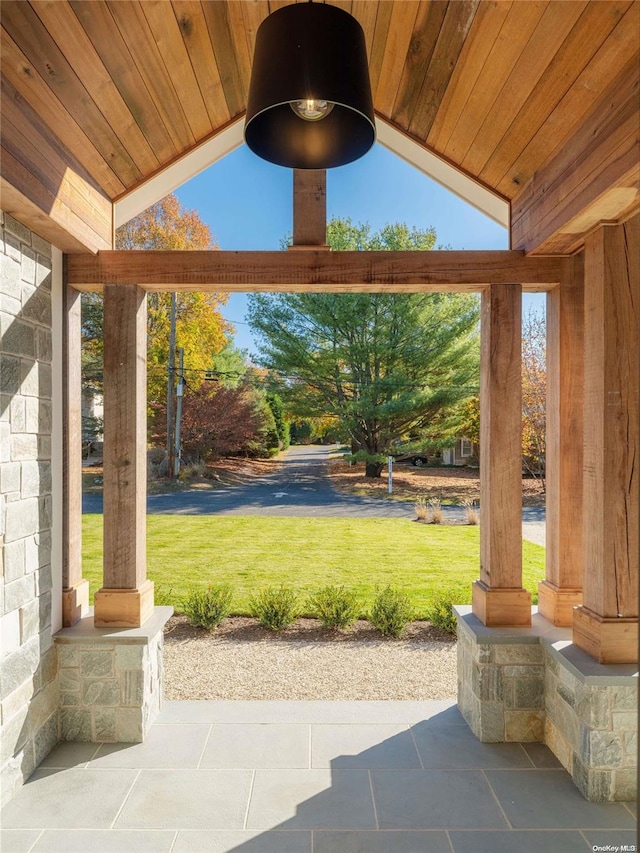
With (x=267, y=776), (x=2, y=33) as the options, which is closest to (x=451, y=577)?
(x=267, y=776)

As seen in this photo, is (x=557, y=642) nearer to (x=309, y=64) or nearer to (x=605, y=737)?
(x=605, y=737)

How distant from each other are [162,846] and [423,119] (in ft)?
9.92

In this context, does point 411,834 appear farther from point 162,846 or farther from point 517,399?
point 517,399

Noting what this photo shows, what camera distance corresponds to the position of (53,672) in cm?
236

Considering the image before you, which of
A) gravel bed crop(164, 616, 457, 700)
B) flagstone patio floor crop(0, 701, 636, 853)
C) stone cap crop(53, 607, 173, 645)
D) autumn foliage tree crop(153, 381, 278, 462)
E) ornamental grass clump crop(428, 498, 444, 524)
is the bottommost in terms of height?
gravel bed crop(164, 616, 457, 700)

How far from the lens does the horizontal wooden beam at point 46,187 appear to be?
175 centimetres

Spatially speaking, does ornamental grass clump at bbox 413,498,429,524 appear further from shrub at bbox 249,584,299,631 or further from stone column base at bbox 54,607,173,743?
stone column base at bbox 54,607,173,743

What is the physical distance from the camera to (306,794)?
2062mm

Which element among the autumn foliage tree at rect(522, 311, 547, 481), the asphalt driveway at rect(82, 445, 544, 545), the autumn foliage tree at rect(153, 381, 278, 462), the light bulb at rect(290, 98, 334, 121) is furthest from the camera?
the autumn foliage tree at rect(153, 381, 278, 462)

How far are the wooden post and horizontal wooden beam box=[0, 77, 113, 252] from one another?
2.93 ft

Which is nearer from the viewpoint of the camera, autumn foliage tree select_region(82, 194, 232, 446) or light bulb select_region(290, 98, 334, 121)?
light bulb select_region(290, 98, 334, 121)

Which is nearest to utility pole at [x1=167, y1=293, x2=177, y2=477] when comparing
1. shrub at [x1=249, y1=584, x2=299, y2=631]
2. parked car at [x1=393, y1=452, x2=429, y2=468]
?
parked car at [x1=393, y1=452, x2=429, y2=468]

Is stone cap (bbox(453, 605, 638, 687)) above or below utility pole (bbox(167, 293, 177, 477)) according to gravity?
Answer: below

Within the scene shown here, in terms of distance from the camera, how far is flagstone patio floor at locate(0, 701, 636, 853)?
1815mm
